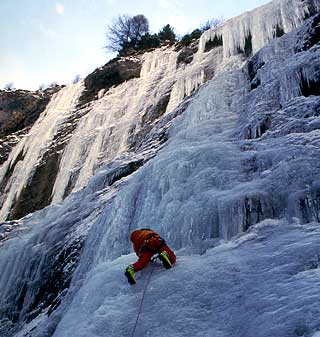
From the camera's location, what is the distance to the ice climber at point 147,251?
450 cm

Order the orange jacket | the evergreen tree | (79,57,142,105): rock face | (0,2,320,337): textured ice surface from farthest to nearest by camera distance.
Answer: the evergreen tree, (79,57,142,105): rock face, the orange jacket, (0,2,320,337): textured ice surface

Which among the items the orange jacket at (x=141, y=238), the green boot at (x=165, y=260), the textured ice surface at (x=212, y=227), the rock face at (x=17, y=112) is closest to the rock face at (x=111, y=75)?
the rock face at (x=17, y=112)

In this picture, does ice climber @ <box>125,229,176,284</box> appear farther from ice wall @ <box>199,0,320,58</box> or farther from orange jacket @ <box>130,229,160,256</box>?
ice wall @ <box>199,0,320,58</box>

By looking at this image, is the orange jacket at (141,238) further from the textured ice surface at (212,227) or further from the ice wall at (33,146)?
the ice wall at (33,146)

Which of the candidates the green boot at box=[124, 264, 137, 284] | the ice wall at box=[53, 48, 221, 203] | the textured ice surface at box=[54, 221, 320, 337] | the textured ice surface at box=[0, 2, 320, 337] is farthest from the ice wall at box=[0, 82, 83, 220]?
the textured ice surface at box=[54, 221, 320, 337]

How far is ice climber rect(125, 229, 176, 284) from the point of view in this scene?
450 centimetres

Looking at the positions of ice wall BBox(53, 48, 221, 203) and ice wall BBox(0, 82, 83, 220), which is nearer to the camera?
ice wall BBox(53, 48, 221, 203)

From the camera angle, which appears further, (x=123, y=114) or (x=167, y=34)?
(x=167, y=34)

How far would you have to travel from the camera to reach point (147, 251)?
4766 mm

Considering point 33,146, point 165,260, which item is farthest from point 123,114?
point 165,260

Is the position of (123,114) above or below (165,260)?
above

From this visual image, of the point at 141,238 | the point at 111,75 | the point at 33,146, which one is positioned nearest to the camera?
the point at 141,238

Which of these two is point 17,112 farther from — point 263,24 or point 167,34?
point 263,24

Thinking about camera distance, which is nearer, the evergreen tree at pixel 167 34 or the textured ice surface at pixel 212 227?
the textured ice surface at pixel 212 227
